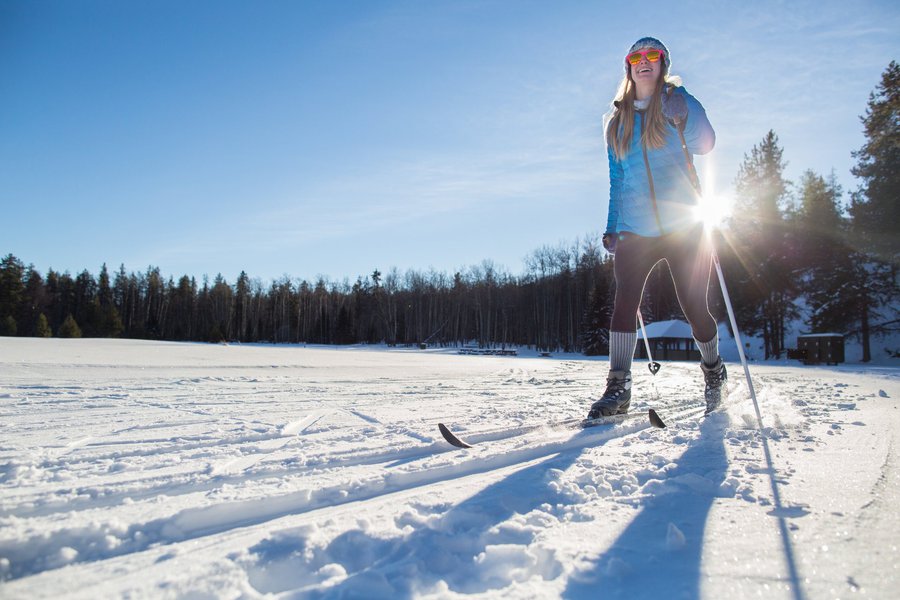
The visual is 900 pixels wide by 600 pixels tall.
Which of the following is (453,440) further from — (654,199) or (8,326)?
(8,326)

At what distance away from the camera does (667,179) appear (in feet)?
8.95

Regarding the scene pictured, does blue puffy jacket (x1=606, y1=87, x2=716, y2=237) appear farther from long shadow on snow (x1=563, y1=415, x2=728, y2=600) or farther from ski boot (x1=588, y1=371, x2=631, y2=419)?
long shadow on snow (x1=563, y1=415, x2=728, y2=600)

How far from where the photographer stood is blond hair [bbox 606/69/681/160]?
268 centimetres

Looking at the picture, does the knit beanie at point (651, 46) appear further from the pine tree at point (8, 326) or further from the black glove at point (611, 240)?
the pine tree at point (8, 326)

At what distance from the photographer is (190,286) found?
67.4 meters

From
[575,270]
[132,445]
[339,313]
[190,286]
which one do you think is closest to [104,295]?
[190,286]

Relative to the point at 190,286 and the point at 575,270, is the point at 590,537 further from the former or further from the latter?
the point at 190,286

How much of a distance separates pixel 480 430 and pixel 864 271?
29.5 metres

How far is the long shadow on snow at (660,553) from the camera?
0.77 m

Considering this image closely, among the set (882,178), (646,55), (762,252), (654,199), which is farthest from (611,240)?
(762,252)

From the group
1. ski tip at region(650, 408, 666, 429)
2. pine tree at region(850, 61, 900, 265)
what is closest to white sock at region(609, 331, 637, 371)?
ski tip at region(650, 408, 666, 429)

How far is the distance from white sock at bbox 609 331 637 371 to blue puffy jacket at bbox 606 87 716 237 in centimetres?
62

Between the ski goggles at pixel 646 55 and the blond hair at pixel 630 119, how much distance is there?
82 millimetres

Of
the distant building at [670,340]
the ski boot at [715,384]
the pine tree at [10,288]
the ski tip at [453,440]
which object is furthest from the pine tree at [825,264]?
the pine tree at [10,288]
